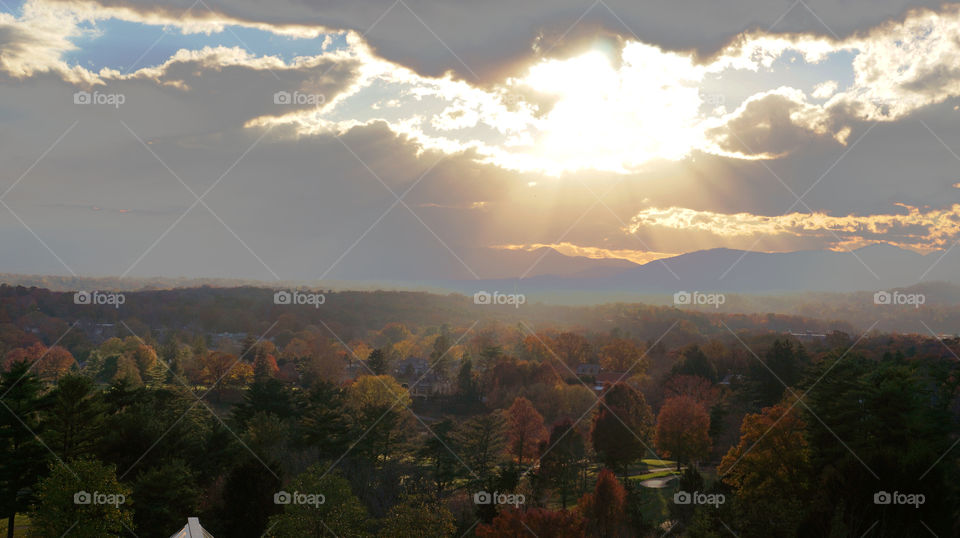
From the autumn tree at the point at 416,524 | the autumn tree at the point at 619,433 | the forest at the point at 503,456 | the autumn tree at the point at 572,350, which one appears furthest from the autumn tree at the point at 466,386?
the autumn tree at the point at 416,524

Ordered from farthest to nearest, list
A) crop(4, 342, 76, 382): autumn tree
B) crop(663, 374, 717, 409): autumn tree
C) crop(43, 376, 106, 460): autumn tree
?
crop(4, 342, 76, 382): autumn tree, crop(663, 374, 717, 409): autumn tree, crop(43, 376, 106, 460): autumn tree

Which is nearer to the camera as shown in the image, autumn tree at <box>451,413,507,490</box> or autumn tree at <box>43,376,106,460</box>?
autumn tree at <box>43,376,106,460</box>

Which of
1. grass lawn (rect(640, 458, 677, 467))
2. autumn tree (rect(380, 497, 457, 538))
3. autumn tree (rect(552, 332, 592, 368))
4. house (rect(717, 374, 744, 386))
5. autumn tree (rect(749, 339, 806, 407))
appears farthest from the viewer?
autumn tree (rect(552, 332, 592, 368))

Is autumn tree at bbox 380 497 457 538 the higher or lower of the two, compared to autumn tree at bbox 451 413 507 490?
lower

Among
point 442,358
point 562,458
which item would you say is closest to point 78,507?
point 562,458

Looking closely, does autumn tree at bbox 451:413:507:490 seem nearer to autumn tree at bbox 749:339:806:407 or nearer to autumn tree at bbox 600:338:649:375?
autumn tree at bbox 749:339:806:407

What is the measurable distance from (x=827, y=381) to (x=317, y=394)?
35247 millimetres

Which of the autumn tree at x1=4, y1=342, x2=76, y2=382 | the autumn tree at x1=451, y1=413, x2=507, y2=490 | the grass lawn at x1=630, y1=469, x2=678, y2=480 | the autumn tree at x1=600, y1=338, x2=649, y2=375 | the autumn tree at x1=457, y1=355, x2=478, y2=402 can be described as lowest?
the grass lawn at x1=630, y1=469, x2=678, y2=480

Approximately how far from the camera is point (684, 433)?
49875 mm

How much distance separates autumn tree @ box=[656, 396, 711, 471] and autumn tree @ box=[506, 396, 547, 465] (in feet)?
33.0

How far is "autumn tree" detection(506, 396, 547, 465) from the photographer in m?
52.2

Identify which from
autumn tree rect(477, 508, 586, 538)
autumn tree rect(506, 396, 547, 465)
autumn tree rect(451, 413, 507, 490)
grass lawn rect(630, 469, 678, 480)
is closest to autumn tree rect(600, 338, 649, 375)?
autumn tree rect(506, 396, 547, 465)

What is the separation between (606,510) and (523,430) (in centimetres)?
2015

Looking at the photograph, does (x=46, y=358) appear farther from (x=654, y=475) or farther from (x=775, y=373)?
(x=775, y=373)
